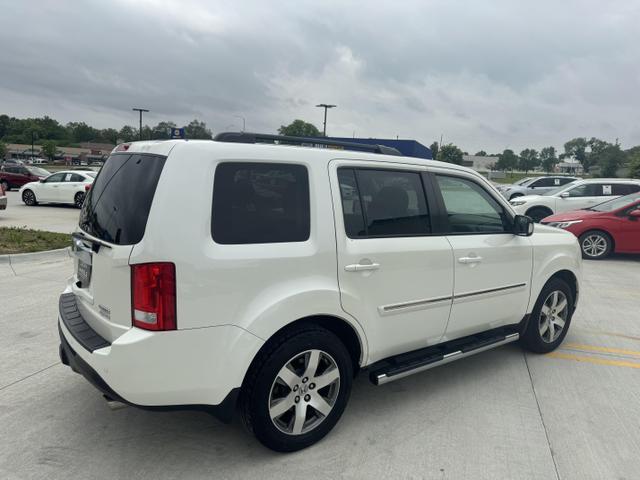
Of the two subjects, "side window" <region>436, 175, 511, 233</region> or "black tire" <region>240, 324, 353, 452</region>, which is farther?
"side window" <region>436, 175, 511, 233</region>

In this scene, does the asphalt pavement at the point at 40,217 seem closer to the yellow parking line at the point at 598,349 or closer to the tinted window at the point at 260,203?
the tinted window at the point at 260,203

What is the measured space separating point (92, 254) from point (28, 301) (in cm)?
362

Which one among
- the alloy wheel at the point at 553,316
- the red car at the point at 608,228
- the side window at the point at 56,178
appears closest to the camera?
the alloy wheel at the point at 553,316

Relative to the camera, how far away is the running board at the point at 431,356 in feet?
10.1

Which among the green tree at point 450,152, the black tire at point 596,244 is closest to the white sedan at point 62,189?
the black tire at point 596,244

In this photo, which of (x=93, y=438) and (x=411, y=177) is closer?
(x=93, y=438)

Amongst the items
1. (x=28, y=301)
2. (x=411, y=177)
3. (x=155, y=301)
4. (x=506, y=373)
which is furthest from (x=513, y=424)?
(x=28, y=301)

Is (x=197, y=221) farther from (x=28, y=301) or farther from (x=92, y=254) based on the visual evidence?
(x=28, y=301)

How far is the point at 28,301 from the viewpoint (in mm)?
5434

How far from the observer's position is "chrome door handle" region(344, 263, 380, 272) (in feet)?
9.13

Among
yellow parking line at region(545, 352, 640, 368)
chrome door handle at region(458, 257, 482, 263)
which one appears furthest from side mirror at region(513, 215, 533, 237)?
yellow parking line at region(545, 352, 640, 368)

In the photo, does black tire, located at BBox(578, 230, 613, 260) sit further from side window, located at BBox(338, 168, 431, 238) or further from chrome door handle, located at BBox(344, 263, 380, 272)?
chrome door handle, located at BBox(344, 263, 380, 272)

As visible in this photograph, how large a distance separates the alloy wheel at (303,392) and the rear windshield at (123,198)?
1.13 meters

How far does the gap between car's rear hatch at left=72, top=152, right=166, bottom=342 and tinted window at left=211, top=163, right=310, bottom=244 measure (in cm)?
35
